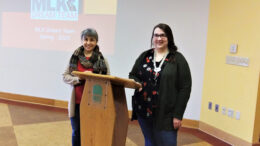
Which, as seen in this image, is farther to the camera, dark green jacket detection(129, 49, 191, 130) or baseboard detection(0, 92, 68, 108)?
baseboard detection(0, 92, 68, 108)

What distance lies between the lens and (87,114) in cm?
182

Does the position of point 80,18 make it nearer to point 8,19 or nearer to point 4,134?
point 8,19

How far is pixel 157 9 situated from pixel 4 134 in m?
2.98

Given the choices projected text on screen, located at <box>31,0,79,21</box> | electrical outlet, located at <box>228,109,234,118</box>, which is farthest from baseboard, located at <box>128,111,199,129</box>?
projected text on screen, located at <box>31,0,79,21</box>

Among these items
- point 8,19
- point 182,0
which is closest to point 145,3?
point 182,0

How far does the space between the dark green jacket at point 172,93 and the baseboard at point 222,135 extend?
1.93 metres

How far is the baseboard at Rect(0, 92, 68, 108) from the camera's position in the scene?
4941 mm

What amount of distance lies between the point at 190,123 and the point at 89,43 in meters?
2.61

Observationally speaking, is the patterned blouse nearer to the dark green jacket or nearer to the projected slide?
the dark green jacket

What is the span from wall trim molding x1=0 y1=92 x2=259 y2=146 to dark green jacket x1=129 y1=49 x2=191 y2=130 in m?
1.93

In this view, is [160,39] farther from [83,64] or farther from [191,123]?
[191,123]

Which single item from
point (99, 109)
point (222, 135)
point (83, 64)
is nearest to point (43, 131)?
point (83, 64)

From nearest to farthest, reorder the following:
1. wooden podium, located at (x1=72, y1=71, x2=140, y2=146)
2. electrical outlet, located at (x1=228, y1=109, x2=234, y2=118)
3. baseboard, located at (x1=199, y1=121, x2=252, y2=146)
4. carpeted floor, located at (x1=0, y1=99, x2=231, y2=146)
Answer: wooden podium, located at (x1=72, y1=71, x2=140, y2=146) → carpeted floor, located at (x1=0, y1=99, x2=231, y2=146) → baseboard, located at (x1=199, y1=121, x2=252, y2=146) → electrical outlet, located at (x1=228, y1=109, x2=234, y2=118)

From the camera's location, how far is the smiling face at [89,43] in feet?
7.41
